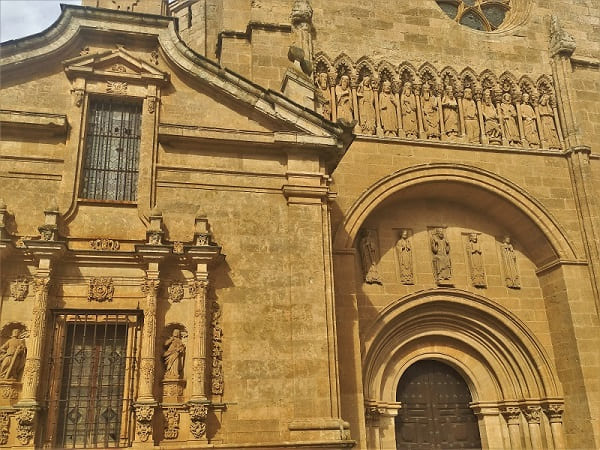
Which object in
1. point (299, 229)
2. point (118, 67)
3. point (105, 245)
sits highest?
point (118, 67)

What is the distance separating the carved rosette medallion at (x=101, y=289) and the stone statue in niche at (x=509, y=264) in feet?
29.1

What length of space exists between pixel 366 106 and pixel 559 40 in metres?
5.42

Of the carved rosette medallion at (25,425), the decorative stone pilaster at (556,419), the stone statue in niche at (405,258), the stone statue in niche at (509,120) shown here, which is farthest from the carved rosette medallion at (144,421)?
the stone statue in niche at (509,120)

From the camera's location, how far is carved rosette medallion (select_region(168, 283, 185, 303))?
8562 millimetres

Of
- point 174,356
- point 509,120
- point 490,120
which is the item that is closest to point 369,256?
point 490,120

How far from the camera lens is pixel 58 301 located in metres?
8.21

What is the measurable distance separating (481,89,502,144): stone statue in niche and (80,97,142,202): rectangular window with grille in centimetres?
805

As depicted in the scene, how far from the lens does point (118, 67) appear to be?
9.67 metres

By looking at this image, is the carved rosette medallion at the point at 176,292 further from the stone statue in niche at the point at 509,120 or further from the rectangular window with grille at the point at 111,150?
the stone statue in niche at the point at 509,120

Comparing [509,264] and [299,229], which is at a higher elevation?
[509,264]

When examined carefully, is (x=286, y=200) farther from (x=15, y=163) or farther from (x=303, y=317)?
(x=15, y=163)

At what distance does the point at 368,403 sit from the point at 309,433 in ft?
13.0

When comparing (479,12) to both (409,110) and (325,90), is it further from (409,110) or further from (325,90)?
(325,90)

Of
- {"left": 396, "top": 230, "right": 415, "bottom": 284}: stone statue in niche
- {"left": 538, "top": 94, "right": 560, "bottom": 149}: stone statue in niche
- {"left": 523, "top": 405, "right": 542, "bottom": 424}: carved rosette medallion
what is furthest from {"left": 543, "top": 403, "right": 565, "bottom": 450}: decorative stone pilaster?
{"left": 538, "top": 94, "right": 560, "bottom": 149}: stone statue in niche
